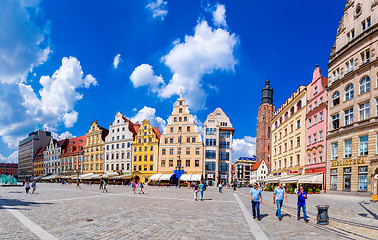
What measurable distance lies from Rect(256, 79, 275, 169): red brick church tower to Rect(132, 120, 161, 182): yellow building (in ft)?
281

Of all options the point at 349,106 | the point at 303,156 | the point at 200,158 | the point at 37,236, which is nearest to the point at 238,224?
the point at 37,236

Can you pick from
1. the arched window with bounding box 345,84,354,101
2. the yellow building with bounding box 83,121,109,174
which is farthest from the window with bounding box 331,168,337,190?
the yellow building with bounding box 83,121,109,174

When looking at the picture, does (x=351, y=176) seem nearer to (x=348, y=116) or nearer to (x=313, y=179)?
(x=313, y=179)

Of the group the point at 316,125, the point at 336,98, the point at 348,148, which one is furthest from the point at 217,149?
the point at 348,148

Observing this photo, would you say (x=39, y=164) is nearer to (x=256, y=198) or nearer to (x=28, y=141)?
(x=28, y=141)

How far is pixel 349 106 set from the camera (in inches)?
1273

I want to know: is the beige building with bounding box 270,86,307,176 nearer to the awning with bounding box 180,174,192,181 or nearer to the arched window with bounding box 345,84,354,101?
the arched window with bounding box 345,84,354,101

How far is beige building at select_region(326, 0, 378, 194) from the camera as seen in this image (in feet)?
94.7

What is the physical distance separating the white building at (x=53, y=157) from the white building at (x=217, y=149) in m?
58.0

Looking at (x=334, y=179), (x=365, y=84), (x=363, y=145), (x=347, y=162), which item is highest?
(x=365, y=84)

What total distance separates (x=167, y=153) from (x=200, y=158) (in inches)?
333

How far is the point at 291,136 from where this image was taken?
49312mm

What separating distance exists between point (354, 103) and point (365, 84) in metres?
2.33

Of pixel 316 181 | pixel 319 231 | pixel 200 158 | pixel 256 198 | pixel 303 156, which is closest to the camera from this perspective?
pixel 319 231
